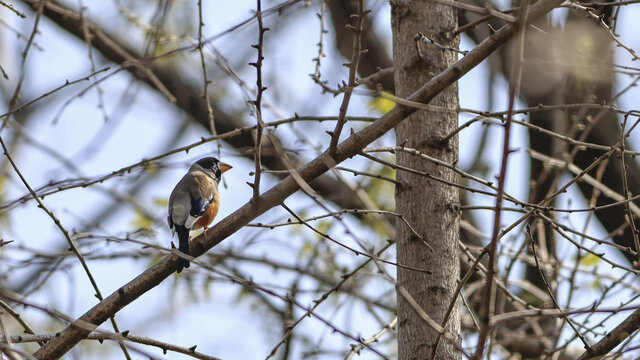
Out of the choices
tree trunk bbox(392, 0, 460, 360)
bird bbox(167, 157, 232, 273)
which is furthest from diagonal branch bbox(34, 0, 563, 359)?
bird bbox(167, 157, 232, 273)

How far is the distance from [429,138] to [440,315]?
2.70 feet

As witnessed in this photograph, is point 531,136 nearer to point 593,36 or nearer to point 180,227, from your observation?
point 593,36

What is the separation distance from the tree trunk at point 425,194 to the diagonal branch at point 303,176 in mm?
323

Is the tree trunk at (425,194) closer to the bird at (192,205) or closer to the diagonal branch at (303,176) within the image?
the diagonal branch at (303,176)

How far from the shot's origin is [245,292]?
731cm

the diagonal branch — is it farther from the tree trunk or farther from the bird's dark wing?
the bird's dark wing

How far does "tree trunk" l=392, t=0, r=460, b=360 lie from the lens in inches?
125

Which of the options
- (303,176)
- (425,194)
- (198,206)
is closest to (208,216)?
(198,206)

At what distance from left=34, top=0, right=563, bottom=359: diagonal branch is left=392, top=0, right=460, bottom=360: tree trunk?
323 millimetres

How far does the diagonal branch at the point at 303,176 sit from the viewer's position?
271cm

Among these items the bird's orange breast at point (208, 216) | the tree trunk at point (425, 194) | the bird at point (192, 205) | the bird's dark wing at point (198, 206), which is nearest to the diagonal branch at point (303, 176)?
the tree trunk at point (425, 194)

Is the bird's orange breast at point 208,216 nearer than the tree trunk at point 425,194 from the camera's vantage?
No

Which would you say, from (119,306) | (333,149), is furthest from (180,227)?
(333,149)

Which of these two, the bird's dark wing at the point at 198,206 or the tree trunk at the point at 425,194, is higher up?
the bird's dark wing at the point at 198,206
